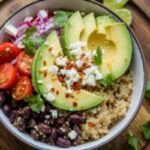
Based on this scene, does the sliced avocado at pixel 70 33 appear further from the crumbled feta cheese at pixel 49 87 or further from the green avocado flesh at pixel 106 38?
the crumbled feta cheese at pixel 49 87

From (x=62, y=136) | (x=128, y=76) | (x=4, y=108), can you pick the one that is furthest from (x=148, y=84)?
(x=4, y=108)

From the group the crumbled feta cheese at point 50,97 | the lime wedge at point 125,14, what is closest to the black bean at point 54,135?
the crumbled feta cheese at point 50,97

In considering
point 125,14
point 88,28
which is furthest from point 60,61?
Result: point 125,14

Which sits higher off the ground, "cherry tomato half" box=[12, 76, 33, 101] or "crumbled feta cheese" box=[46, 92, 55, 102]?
"cherry tomato half" box=[12, 76, 33, 101]

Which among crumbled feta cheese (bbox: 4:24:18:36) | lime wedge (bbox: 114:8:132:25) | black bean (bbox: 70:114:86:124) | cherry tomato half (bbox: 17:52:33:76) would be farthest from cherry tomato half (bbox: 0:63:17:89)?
lime wedge (bbox: 114:8:132:25)

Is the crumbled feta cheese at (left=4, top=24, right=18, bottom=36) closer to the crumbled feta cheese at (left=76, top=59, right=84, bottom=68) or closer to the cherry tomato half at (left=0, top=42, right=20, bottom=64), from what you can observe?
the cherry tomato half at (left=0, top=42, right=20, bottom=64)

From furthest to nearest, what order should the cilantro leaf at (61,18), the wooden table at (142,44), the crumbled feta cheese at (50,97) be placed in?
1. the wooden table at (142,44)
2. the cilantro leaf at (61,18)
3. the crumbled feta cheese at (50,97)

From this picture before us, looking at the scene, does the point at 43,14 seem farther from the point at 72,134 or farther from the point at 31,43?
the point at 72,134
